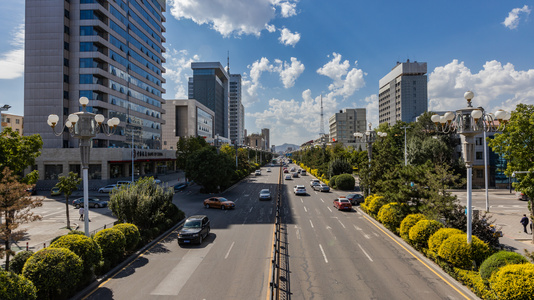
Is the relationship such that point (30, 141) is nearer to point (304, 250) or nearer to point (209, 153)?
point (209, 153)

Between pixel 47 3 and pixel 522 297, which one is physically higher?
pixel 47 3

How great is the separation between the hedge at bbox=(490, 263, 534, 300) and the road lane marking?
11.7m

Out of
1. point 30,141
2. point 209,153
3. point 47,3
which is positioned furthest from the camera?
point 47,3

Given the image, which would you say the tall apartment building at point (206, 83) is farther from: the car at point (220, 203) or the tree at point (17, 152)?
the tree at point (17, 152)

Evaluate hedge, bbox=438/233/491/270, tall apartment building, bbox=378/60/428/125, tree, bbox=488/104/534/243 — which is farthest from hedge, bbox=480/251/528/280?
tall apartment building, bbox=378/60/428/125

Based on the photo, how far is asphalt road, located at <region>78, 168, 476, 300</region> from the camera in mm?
11531

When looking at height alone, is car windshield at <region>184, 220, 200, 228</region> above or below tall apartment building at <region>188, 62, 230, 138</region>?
below

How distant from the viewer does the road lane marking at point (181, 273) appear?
11844 mm

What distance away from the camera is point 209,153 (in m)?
40.8

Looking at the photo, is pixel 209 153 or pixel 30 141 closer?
pixel 30 141

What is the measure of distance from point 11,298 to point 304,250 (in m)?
13.0

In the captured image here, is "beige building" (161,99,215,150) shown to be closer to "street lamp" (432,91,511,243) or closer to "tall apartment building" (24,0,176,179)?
"tall apartment building" (24,0,176,179)

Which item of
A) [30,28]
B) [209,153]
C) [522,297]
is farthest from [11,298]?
[30,28]

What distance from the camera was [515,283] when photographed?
9219mm
